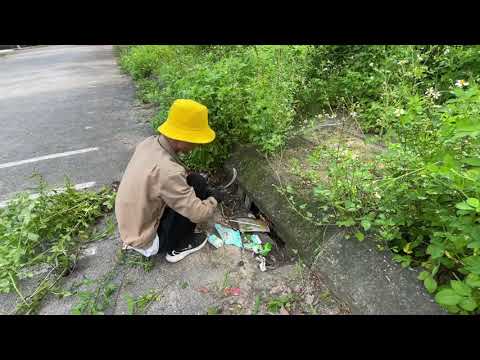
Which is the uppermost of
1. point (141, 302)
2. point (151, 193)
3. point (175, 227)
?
point (151, 193)

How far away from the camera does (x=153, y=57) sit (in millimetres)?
7586

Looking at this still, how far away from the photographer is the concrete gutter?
66.7 inches

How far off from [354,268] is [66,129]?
5.66 metres

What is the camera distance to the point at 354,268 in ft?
6.32

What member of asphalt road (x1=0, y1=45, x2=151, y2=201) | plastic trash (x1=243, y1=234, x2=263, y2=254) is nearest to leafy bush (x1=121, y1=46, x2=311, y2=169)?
plastic trash (x1=243, y1=234, x2=263, y2=254)

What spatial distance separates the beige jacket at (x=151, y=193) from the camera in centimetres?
202

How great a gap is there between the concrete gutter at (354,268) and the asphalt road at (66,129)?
256 cm

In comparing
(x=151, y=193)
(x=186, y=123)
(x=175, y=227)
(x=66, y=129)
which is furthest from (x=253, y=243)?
(x=66, y=129)

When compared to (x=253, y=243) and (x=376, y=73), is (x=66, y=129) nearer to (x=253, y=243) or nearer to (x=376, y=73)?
(x=253, y=243)

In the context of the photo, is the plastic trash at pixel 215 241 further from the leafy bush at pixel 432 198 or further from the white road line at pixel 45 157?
the white road line at pixel 45 157

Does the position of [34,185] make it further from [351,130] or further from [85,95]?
[85,95]

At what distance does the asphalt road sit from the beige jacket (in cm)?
180

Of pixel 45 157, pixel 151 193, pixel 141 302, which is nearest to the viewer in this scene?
pixel 151 193

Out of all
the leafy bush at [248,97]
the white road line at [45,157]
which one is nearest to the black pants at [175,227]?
the leafy bush at [248,97]
